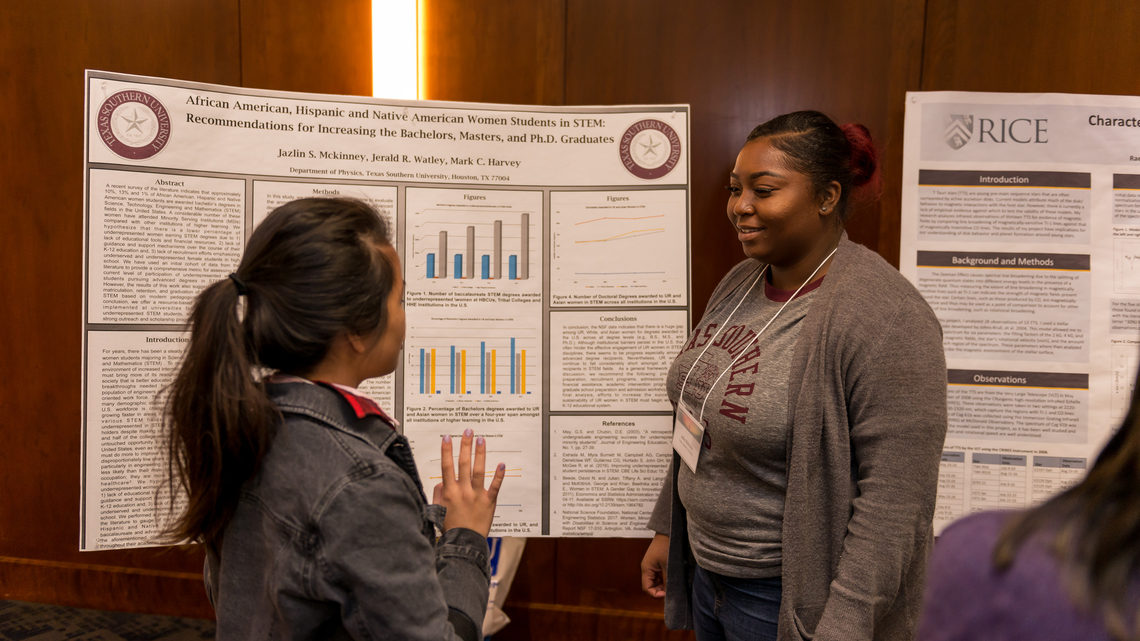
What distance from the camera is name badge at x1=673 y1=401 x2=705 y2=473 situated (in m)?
1.54

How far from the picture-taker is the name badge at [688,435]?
1538 mm

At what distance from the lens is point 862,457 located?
1.33m

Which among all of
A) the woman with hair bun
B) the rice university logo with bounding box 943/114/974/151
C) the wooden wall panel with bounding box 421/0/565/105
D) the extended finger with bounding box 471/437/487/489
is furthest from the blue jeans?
the wooden wall panel with bounding box 421/0/565/105

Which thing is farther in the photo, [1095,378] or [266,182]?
[1095,378]

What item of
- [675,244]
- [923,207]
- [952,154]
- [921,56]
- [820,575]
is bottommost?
[820,575]

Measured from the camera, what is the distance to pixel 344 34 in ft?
8.70

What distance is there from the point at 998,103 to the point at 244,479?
2.27m

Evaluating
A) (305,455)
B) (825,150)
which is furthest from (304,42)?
(305,455)

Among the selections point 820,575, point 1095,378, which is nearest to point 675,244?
point 820,575

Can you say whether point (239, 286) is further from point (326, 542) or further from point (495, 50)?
point (495, 50)

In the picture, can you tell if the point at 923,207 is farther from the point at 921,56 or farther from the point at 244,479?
the point at 244,479

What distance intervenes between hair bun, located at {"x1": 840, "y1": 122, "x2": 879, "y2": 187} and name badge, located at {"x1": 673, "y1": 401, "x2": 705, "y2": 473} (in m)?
0.61

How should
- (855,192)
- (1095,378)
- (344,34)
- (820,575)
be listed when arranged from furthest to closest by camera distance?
(344,34), (1095,378), (855,192), (820,575)

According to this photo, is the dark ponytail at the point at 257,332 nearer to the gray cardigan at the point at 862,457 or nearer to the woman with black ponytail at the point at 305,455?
the woman with black ponytail at the point at 305,455
